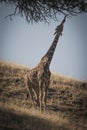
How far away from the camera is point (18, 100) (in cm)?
337

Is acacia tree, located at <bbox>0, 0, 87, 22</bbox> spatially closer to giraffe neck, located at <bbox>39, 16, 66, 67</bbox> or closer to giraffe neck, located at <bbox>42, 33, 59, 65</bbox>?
giraffe neck, located at <bbox>39, 16, 66, 67</bbox>

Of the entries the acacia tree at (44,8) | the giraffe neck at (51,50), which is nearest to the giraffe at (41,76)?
the giraffe neck at (51,50)

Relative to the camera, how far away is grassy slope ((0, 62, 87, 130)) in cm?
329

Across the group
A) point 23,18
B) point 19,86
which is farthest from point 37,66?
point 23,18

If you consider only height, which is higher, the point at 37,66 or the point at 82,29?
the point at 82,29

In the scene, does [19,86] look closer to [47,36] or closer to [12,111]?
[12,111]

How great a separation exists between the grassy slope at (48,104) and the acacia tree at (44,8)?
0.56 meters

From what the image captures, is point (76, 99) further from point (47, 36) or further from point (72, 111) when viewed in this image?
point (47, 36)

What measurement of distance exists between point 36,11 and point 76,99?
3.35 ft

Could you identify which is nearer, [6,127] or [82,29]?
[6,127]

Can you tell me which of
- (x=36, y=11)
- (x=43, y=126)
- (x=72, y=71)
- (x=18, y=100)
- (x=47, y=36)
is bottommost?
(x=43, y=126)

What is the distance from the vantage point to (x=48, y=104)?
3406mm

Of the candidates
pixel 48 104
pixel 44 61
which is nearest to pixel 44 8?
pixel 44 61

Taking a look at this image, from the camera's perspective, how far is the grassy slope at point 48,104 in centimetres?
329
